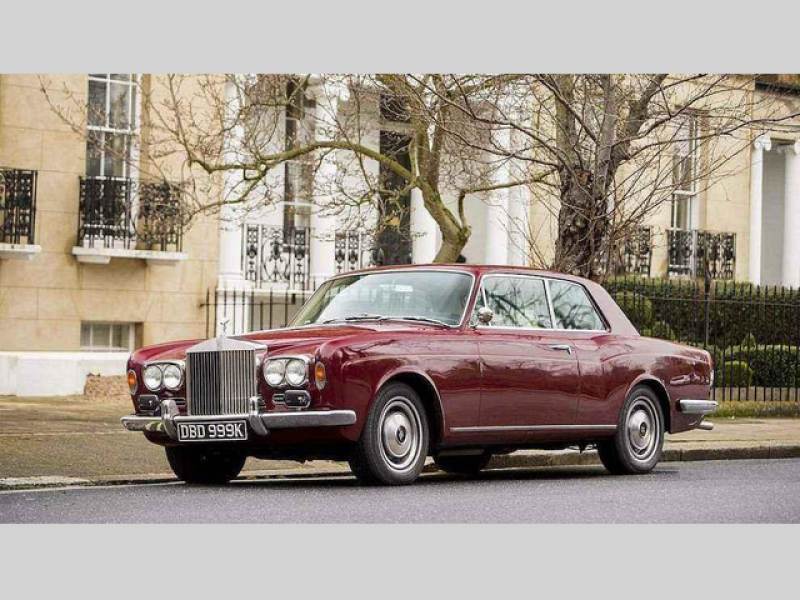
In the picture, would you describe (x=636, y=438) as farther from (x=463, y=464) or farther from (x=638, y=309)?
(x=638, y=309)

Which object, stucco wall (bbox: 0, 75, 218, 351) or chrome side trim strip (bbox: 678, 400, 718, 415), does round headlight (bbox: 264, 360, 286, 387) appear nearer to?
chrome side trim strip (bbox: 678, 400, 718, 415)

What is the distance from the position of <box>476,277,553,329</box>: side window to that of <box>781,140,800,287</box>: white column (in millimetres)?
24742

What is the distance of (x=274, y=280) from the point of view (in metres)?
26.8

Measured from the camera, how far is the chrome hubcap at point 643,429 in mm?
13414

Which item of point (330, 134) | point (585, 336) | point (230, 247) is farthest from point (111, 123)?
point (585, 336)

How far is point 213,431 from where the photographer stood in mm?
11102

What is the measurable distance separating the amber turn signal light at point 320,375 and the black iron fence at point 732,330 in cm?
1335

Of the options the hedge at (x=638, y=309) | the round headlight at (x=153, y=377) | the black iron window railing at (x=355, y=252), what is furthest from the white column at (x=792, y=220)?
the round headlight at (x=153, y=377)

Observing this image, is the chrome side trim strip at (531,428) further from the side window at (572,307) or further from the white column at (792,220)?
the white column at (792,220)

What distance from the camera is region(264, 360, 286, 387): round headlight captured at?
35.9 ft

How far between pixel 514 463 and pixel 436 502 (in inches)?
179

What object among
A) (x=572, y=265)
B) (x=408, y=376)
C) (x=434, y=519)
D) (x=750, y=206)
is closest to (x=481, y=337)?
(x=408, y=376)

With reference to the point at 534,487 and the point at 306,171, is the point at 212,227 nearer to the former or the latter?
the point at 306,171

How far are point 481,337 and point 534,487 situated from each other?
120 cm
